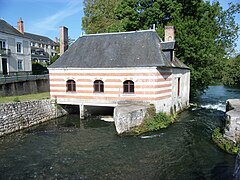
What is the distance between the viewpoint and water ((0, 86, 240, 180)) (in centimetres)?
830

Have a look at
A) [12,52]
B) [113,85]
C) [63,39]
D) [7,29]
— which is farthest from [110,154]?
[7,29]

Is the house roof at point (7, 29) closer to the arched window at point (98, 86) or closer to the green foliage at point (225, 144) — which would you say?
the arched window at point (98, 86)

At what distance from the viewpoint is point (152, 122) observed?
1359cm

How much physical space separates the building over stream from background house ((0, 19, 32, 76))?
1160 cm

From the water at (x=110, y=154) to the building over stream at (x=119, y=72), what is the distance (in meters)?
2.49

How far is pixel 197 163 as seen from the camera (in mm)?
9125

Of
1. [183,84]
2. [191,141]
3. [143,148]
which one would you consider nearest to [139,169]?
[143,148]

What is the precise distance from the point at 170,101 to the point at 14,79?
47.5 feet

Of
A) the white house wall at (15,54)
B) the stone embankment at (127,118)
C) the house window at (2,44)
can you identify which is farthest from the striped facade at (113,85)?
the house window at (2,44)

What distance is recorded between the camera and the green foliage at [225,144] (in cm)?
971

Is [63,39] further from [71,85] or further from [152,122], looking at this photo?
[152,122]

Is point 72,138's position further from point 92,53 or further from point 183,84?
point 183,84

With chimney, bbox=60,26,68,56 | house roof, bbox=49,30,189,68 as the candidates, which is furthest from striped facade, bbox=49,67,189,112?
chimney, bbox=60,26,68,56

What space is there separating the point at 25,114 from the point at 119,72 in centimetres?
702
